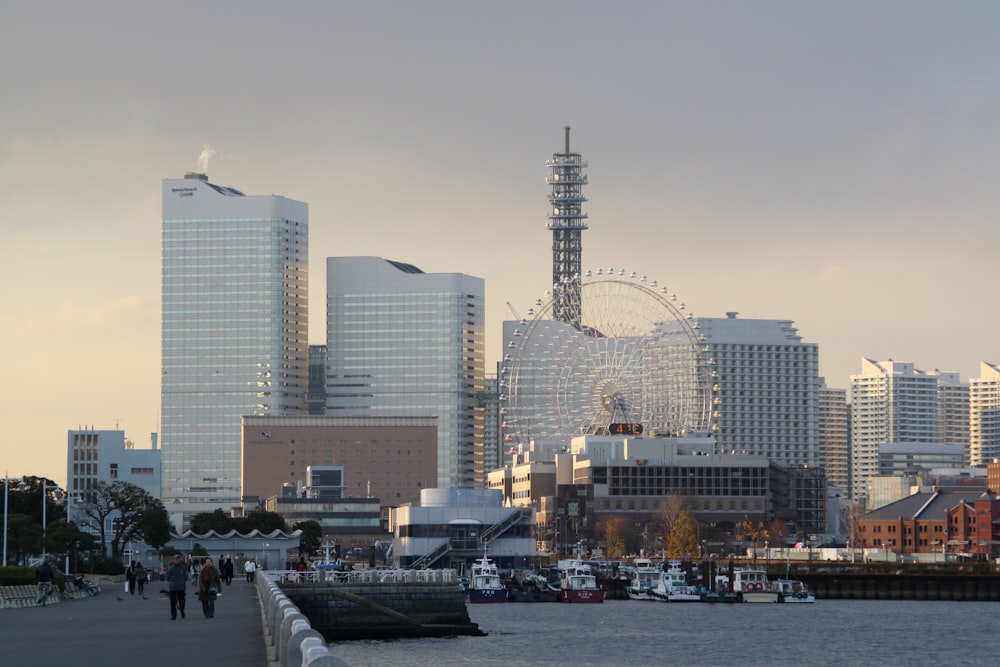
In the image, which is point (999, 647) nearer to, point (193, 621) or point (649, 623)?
point (649, 623)

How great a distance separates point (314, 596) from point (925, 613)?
76.4m

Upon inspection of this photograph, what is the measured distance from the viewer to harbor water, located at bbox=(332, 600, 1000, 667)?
4301 inches

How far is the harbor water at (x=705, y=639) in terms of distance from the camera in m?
109

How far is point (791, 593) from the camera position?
196375mm

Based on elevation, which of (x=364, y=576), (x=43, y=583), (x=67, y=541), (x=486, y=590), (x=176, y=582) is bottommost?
(x=486, y=590)

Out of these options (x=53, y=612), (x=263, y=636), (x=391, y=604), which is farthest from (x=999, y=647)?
(x=263, y=636)

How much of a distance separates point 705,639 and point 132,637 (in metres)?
81.6

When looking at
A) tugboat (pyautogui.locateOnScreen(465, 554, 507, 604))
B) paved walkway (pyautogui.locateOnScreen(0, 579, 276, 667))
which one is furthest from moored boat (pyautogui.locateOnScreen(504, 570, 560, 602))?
paved walkway (pyautogui.locateOnScreen(0, 579, 276, 667))

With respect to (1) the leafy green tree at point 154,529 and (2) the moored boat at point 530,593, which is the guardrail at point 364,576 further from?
(1) the leafy green tree at point 154,529

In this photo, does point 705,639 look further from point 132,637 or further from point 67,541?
point 132,637

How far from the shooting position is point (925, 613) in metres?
173

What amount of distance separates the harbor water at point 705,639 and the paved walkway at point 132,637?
11556 mm

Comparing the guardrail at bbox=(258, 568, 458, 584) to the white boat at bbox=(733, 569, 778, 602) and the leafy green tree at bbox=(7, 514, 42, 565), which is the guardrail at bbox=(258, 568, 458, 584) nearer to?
the leafy green tree at bbox=(7, 514, 42, 565)

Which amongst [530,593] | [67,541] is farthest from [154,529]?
[67,541]
